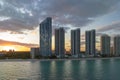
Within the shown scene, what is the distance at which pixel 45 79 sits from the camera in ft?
251

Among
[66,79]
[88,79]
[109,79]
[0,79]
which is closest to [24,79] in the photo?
[0,79]

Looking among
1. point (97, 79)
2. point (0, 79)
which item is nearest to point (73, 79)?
point (97, 79)

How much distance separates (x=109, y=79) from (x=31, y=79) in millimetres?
24452

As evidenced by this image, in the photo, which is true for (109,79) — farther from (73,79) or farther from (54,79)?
(54,79)

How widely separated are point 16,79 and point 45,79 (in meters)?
9.92

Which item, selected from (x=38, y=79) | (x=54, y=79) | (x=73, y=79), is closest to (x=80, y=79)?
(x=73, y=79)

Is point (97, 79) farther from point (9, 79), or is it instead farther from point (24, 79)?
point (9, 79)

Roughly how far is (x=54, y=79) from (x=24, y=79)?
9679mm

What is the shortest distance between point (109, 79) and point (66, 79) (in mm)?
13391

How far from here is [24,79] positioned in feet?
254

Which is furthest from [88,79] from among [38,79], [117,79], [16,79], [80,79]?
[16,79]

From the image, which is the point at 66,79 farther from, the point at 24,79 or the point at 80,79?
the point at 24,79

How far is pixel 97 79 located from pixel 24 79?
75.7 ft

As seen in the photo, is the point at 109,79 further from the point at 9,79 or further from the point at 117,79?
the point at 9,79
